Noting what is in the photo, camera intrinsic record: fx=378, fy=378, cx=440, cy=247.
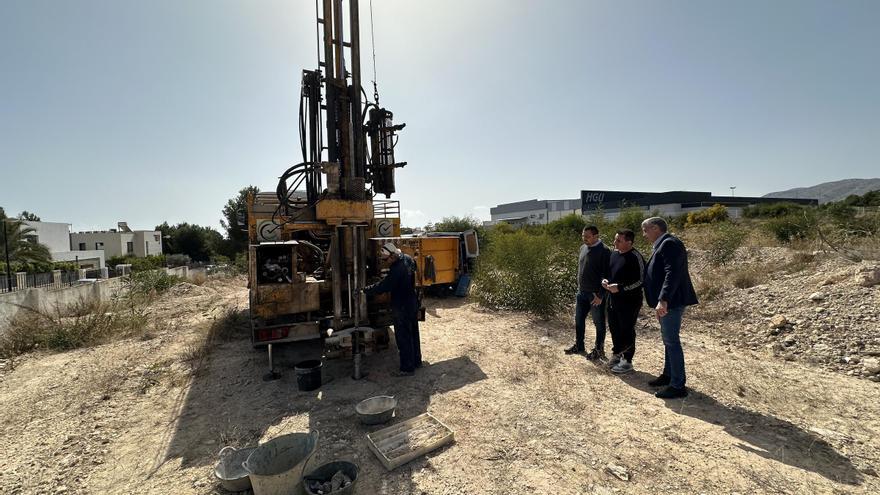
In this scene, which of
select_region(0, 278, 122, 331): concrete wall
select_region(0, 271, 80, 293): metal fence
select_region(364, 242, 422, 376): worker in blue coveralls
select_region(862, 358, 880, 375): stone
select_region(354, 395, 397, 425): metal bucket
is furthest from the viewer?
select_region(0, 271, 80, 293): metal fence

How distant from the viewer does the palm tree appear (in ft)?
71.4

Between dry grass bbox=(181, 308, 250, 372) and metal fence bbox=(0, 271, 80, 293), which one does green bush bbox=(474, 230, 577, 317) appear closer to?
dry grass bbox=(181, 308, 250, 372)

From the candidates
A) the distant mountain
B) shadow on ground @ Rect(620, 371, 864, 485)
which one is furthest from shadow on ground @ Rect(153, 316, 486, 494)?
the distant mountain

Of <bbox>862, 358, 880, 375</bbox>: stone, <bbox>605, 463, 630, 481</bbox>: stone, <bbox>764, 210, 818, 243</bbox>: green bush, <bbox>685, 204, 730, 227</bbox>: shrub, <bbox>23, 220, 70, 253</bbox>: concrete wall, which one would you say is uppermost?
<bbox>23, 220, 70, 253</bbox>: concrete wall

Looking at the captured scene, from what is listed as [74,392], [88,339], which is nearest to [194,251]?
[88,339]

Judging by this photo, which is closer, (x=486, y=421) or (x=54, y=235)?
(x=486, y=421)

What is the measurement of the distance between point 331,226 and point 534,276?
14.8 feet

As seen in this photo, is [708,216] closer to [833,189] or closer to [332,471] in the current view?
[332,471]

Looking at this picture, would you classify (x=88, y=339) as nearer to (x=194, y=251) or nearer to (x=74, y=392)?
(x=74, y=392)

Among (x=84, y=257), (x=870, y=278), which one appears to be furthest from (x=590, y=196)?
(x=84, y=257)

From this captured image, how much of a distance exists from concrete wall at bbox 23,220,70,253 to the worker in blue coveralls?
47858 millimetres

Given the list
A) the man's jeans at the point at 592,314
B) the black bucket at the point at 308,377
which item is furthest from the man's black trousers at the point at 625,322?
the black bucket at the point at 308,377

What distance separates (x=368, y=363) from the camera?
535 cm

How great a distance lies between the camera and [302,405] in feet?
13.4
